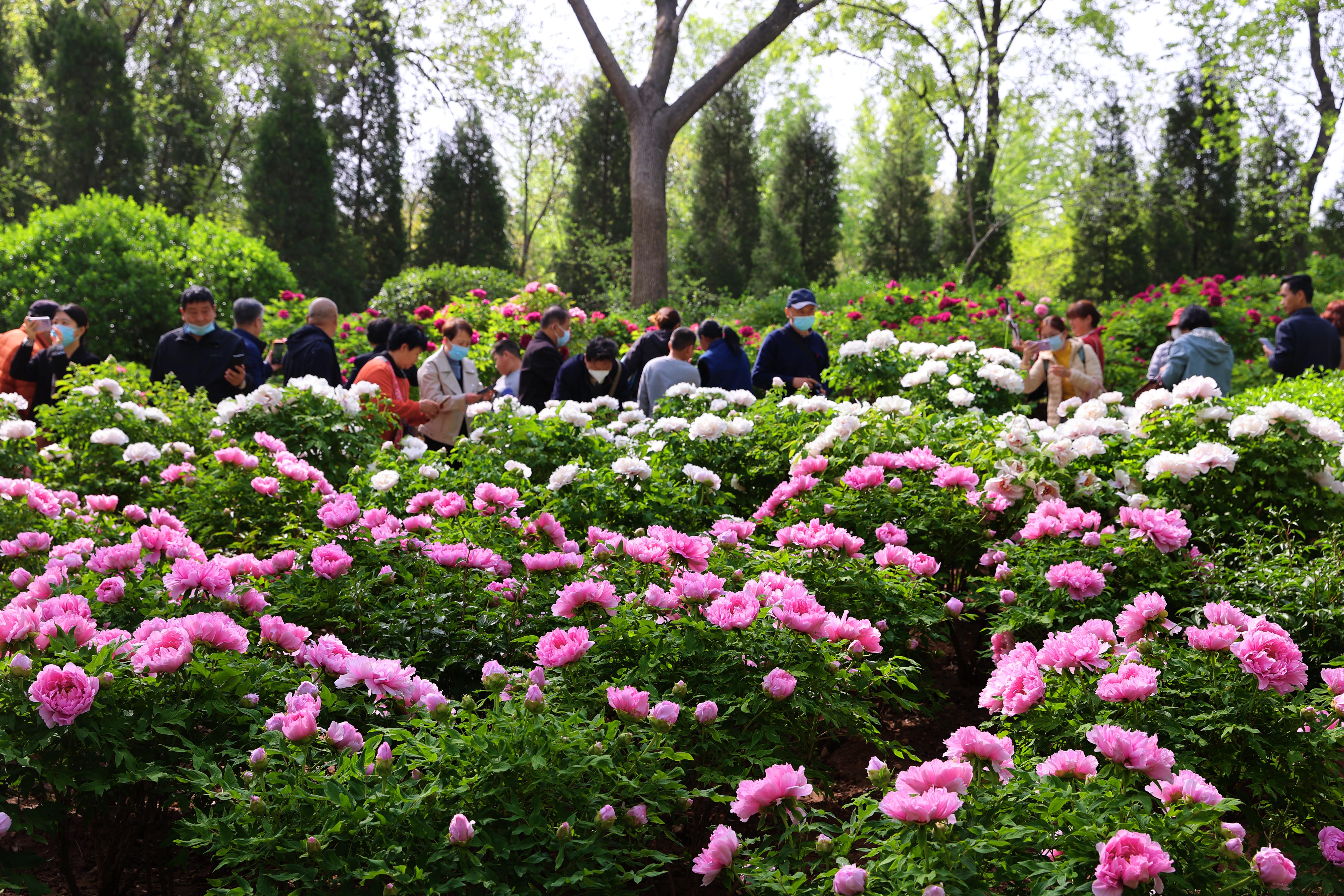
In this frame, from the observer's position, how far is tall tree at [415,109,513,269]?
27797 millimetres

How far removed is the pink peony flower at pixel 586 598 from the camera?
2.51 metres

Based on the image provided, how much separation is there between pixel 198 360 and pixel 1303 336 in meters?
8.56

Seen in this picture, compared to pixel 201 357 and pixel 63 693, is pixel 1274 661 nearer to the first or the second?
pixel 63 693

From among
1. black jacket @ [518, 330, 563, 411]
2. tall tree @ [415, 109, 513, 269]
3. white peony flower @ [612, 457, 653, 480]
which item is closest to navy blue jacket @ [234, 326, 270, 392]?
black jacket @ [518, 330, 563, 411]

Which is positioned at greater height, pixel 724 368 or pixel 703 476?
pixel 724 368

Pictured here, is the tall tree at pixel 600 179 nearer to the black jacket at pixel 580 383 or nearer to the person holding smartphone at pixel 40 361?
the black jacket at pixel 580 383

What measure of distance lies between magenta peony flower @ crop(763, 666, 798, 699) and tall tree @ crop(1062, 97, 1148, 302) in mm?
24780

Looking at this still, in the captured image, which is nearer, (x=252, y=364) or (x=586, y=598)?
(x=586, y=598)

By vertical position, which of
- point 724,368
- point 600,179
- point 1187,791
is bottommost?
point 1187,791

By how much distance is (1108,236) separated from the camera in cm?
2586

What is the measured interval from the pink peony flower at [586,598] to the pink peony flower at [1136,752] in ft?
3.99

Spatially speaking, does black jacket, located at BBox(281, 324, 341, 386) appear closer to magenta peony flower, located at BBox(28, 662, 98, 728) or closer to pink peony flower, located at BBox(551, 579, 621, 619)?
pink peony flower, located at BBox(551, 579, 621, 619)

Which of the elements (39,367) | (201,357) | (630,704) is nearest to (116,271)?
(39,367)

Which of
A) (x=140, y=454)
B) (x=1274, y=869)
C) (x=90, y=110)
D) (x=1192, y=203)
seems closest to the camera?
(x=1274, y=869)
